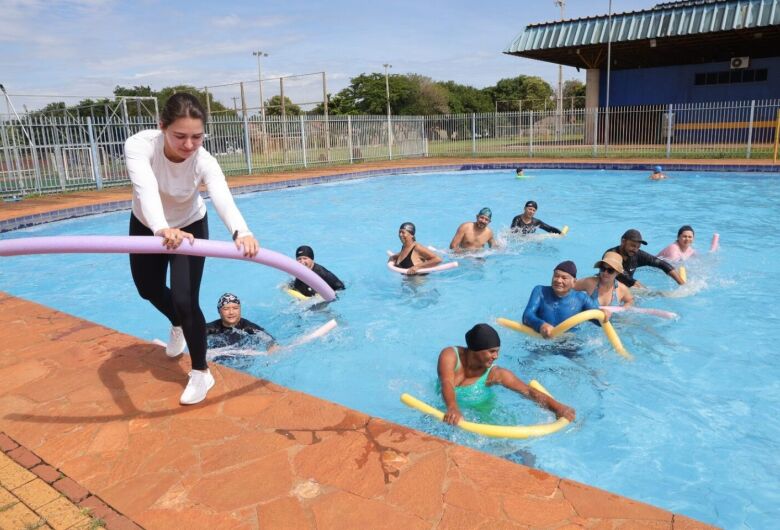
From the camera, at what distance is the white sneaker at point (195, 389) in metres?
3.67

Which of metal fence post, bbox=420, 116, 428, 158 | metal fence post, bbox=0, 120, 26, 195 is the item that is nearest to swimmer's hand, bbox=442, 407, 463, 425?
metal fence post, bbox=0, 120, 26, 195

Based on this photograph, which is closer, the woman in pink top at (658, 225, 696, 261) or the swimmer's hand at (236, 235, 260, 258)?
the swimmer's hand at (236, 235, 260, 258)

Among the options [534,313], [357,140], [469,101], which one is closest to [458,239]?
[534,313]

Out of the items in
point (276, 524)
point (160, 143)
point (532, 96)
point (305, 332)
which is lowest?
point (305, 332)

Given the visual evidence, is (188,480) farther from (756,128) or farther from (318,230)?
(756,128)

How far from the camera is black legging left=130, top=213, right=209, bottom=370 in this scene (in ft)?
10.9

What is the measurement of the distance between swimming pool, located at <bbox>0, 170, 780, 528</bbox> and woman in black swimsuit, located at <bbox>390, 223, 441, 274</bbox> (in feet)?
1.04

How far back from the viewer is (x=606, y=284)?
253 inches

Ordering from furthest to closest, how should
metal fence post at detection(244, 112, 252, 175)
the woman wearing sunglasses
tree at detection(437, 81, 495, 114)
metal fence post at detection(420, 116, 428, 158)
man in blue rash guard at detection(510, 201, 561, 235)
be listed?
tree at detection(437, 81, 495, 114) < metal fence post at detection(420, 116, 428, 158) < metal fence post at detection(244, 112, 252, 175) < man in blue rash guard at detection(510, 201, 561, 235) < the woman wearing sunglasses

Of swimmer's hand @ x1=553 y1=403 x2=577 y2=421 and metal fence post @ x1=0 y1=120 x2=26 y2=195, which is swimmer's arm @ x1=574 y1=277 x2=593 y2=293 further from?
metal fence post @ x1=0 y1=120 x2=26 y2=195

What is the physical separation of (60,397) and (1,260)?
967 cm

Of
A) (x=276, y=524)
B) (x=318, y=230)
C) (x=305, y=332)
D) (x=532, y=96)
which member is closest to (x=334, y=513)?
(x=276, y=524)

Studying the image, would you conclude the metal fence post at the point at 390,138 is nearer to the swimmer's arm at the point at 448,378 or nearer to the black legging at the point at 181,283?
the swimmer's arm at the point at 448,378

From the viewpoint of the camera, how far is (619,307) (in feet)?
20.9
